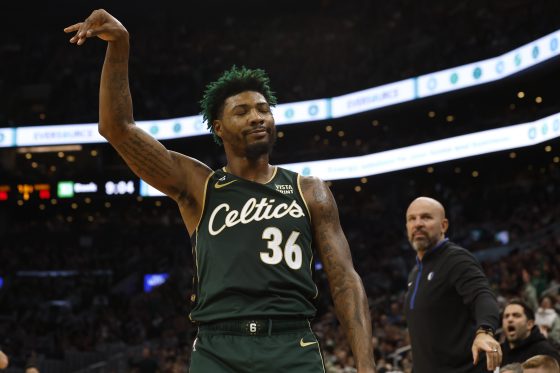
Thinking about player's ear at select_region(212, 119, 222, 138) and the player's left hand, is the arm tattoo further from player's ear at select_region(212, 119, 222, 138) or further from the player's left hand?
the player's left hand

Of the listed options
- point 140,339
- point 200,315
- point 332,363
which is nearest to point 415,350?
point 200,315

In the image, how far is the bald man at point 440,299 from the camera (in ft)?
17.3

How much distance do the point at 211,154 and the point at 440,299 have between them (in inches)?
1130

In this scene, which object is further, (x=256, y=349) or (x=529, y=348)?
(x=529, y=348)

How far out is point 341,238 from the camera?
11.9ft

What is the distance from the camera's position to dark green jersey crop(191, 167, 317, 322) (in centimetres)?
334

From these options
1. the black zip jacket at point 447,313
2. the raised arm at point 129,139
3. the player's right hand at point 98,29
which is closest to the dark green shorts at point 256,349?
the raised arm at point 129,139

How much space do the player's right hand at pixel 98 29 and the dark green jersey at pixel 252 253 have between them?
736 mm

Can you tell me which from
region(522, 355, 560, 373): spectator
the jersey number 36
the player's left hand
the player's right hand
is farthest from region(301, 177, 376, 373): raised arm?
region(522, 355, 560, 373): spectator

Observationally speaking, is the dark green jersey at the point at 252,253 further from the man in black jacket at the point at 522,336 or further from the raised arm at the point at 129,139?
the man in black jacket at the point at 522,336

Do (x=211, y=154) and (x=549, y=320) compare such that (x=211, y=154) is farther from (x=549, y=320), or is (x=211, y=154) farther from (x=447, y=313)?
(x=447, y=313)

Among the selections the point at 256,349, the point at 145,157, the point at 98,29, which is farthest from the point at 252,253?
the point at 98,29

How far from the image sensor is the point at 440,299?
213 inches

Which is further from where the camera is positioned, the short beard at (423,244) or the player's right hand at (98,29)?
the short beard at (423,244)
